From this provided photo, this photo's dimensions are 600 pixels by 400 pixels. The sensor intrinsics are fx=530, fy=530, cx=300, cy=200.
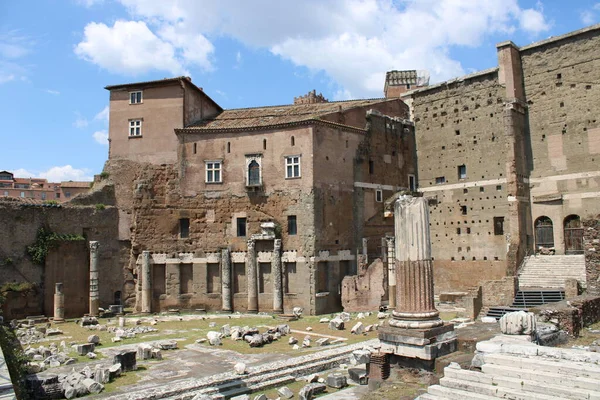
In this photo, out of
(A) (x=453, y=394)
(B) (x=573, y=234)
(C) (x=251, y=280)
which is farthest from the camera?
(C) (x=251, y=280)

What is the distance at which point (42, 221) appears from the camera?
28.2 meters

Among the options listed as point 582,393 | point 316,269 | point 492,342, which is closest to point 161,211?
point 316,269

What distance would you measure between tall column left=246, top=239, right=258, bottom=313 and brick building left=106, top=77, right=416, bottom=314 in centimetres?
5

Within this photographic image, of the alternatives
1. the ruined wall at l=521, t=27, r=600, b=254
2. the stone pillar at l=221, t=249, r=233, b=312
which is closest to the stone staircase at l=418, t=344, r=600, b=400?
the ruined wall at l=521, t=27, r=600, b=254

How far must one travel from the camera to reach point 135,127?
3078 centimetres

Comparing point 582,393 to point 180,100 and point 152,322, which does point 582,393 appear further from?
point 180,100

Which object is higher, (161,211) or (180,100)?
(180,100)

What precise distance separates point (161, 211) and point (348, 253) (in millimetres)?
10738

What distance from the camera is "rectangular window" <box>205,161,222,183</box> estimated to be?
29.8 metres

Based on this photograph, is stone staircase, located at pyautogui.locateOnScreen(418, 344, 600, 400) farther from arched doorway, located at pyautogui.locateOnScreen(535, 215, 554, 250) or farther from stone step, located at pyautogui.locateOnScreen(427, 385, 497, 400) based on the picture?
arched doorway, located at pyautogui.locateOnScreen(535, 215, 554, 250)

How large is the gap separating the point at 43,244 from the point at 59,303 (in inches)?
134

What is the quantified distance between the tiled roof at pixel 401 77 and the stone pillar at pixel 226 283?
32.0m

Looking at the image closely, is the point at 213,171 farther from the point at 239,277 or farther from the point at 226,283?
the point at 226,283

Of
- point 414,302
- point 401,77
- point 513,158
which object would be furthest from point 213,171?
point 401,77
